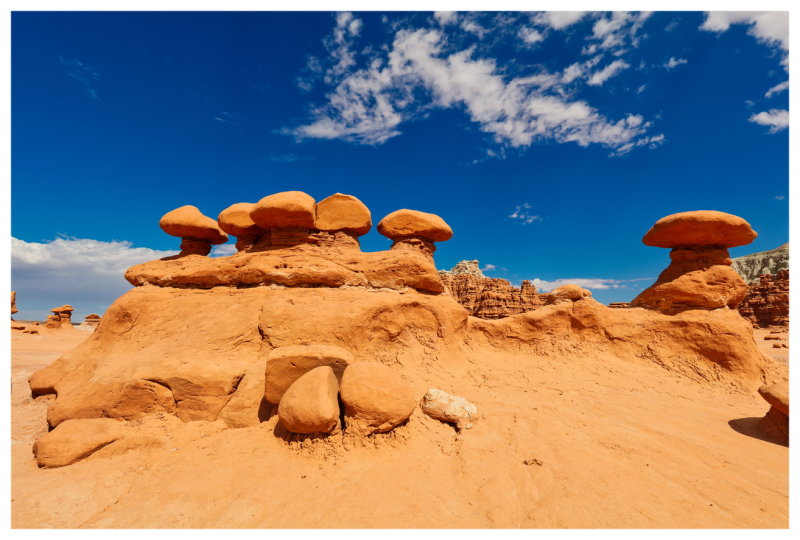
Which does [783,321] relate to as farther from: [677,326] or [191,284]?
[191,284]

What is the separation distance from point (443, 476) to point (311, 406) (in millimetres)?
1551

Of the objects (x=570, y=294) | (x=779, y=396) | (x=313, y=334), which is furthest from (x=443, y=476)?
(x=570, y=294)

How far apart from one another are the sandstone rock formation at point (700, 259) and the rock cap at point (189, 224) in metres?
10.7

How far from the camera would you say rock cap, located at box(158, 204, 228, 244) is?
830cm

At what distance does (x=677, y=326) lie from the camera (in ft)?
24.3

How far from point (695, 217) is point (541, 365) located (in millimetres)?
4620

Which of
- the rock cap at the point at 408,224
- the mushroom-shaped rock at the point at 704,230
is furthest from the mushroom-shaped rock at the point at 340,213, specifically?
the mushroom-shaped rock at the point at 704,230

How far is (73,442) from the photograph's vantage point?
4086mm

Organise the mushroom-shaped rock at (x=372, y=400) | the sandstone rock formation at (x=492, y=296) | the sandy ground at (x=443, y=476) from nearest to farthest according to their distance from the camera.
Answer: the sandy ground at (x=443, y=476), the mushroom-shaped rock at (x=372, y=400), the sandstone rock formation at (x=492, y=296)

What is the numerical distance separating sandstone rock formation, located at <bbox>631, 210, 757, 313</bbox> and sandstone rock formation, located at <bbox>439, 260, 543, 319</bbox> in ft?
65.0

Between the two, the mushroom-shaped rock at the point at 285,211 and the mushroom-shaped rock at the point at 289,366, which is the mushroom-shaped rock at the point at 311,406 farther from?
the mushroom-shaped rock at the point at 285,211

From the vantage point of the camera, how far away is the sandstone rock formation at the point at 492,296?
2900 centimetres

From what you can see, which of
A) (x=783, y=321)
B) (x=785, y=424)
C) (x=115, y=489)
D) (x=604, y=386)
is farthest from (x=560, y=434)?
(x=783, y=321)

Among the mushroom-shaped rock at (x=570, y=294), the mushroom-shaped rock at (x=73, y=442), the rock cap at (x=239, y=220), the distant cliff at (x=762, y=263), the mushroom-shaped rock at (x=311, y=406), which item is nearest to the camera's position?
the mushroom-shaped rock at (x=311, y=406)
